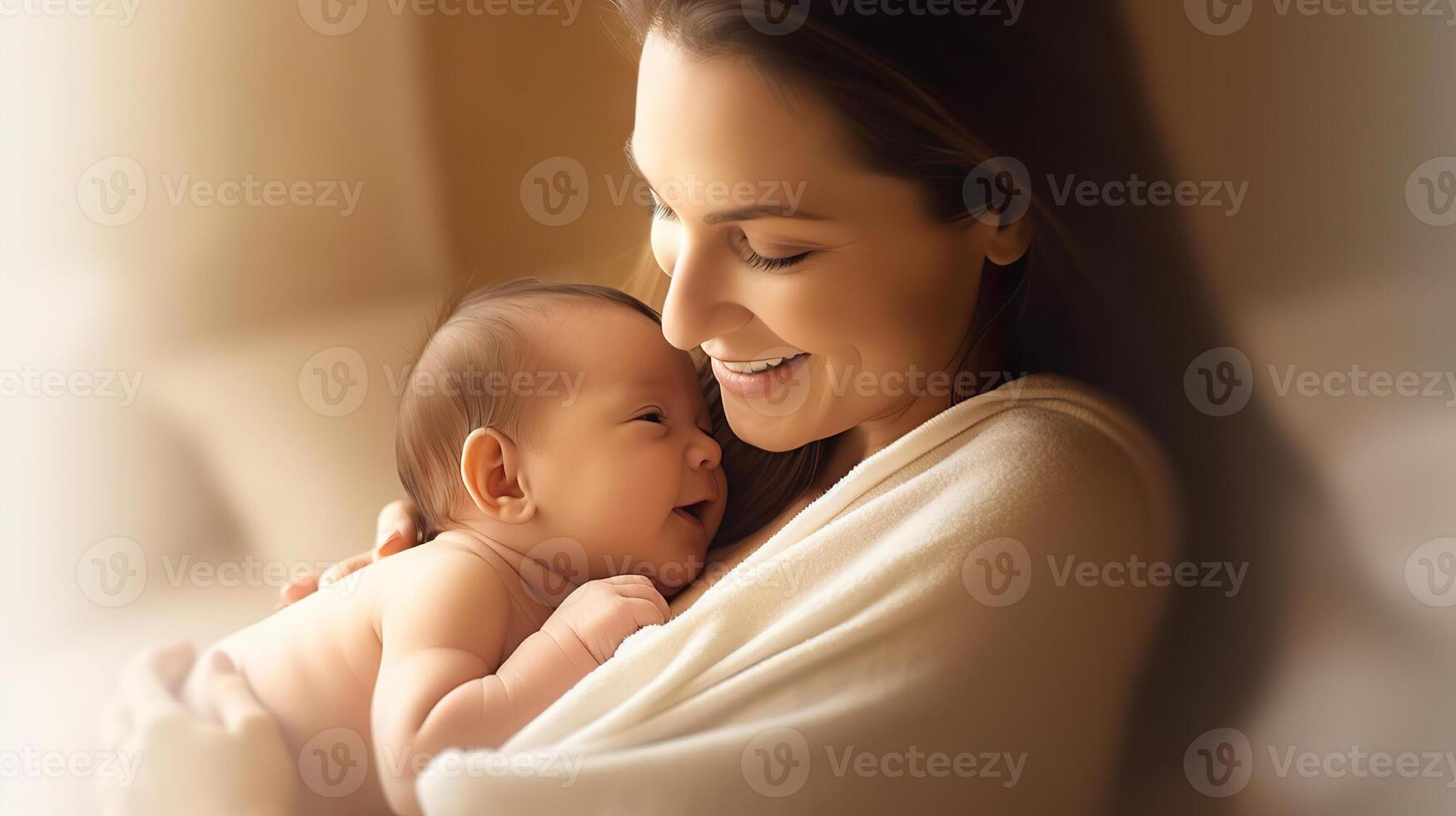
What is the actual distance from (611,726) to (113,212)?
3.34ft

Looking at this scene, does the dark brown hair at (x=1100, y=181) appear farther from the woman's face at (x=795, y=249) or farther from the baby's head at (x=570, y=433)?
the baby's head at (x=570, y=433)

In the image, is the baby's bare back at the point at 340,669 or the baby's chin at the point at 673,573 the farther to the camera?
the baby's chin at the point at 673,573

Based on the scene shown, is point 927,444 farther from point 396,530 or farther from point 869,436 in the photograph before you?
point 396,530

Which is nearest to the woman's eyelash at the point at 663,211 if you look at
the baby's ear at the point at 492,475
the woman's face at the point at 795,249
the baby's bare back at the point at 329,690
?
the woman's face at the point at 795,249

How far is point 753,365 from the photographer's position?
1.05 meters

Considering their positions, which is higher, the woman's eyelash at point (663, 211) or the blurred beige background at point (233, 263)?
the woman's eyelash at point (663, 211)

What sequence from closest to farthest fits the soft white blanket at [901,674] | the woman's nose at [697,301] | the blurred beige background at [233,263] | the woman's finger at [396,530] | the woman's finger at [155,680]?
1. the soft white blanket at [901,674]
2. the woman's nose at [697,301]
3. the woman's finger at [155,680]
4. the woman's finger at [396,530]
5. the blurred beige background at [233,263]

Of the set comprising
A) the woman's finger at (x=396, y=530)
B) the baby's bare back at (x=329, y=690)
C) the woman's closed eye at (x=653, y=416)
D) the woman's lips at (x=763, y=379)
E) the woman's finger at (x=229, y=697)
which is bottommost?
the woman's finger at (x=229, y=697)

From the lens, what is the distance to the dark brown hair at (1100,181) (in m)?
0.91

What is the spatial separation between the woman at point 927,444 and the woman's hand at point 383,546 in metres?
0.24

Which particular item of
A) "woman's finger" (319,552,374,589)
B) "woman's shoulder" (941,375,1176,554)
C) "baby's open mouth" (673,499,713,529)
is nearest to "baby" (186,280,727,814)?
"baby's open mouth" (673,499,713,529)

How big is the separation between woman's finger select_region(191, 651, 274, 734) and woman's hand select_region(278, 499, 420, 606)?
5.0 inches

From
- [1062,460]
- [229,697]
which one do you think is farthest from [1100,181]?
[229,697]

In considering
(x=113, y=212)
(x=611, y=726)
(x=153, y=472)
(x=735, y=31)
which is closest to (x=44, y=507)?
(x=153, y=472)
